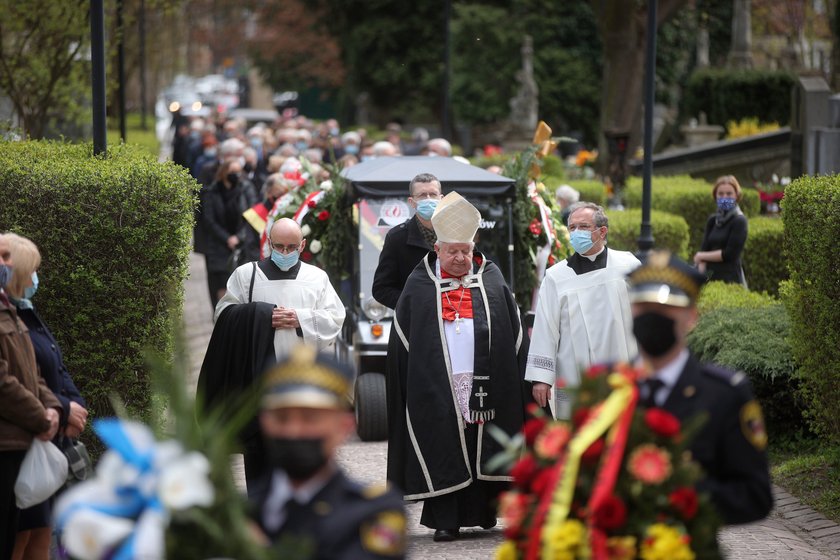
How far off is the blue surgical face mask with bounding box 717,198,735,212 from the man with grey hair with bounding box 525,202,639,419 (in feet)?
17.5

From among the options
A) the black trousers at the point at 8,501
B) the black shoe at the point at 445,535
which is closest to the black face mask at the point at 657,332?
the black trousers at the point at 8,501

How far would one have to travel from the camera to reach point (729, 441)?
4.21 metres

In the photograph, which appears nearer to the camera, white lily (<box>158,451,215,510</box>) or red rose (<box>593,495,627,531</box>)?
white lily (<box>158,451,215,510</box>)

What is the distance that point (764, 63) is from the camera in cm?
5419

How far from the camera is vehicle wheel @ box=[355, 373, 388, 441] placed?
1059cm

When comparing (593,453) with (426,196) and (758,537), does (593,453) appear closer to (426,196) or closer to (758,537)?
(758,537)

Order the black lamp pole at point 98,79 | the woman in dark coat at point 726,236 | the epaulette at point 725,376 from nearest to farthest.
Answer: the epaulette at point 725,376 → the black lamp pole at point 98,79 → the woman in dark coat at point 726,236

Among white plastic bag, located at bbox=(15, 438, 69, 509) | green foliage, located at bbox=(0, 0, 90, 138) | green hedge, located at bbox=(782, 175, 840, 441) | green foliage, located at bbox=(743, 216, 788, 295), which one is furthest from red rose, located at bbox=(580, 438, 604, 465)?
green foliage, located at bbox=(0, 0, 90, 138)

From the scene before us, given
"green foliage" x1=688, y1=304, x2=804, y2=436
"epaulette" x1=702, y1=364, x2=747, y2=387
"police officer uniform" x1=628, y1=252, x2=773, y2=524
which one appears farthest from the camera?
"green foliage" x1=688, y1=304, x2=804, y2=436

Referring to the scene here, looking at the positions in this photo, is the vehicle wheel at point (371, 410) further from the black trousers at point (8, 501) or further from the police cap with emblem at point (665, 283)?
the police cap with emblem at point (665, 283)

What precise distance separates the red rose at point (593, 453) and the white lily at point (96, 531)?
4.16 feet

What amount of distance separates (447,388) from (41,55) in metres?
10.8

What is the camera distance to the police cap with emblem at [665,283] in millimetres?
4203

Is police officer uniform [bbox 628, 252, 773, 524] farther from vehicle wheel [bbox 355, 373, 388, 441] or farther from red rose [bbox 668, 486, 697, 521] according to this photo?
vehicle wheel [bbox 355, 373, 388, 441]
